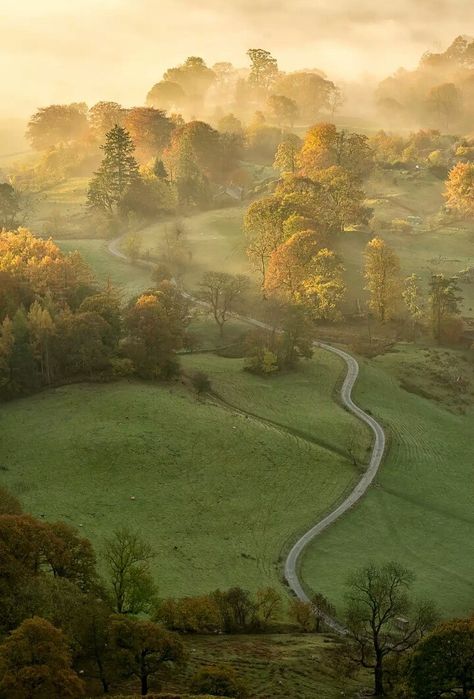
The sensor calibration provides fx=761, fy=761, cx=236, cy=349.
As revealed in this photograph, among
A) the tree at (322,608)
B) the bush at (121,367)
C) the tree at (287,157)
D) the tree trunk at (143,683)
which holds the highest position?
the tree at (287,157)

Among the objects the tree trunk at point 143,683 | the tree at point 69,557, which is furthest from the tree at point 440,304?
the tree trunk at point 143,683

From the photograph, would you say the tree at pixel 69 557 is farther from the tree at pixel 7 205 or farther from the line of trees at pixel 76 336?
the tree at pixel 7 205

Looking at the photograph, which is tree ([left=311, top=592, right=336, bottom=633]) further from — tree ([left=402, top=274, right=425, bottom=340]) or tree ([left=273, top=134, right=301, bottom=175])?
tree ([left=273, top=134, right=301, bottom=175])

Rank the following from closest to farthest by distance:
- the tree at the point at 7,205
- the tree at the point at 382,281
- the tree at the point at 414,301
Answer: the tree at the point at 414,301 → the tree at the point at 382,281 → the tree at the point at 7,205

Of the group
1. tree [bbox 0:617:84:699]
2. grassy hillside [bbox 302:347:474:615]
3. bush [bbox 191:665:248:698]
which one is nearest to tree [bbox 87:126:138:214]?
grassy hillside [bbox 302:347:474:615]

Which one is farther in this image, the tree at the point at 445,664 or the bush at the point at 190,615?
the bush at the point at 190,615

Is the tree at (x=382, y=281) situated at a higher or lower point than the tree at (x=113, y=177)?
lower

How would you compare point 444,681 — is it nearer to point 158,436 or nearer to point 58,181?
point 158,436
